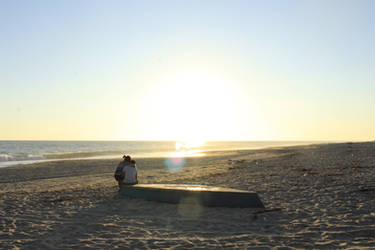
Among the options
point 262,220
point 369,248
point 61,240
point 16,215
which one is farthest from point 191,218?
point 16,215

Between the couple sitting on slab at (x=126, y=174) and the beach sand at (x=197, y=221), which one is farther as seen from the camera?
the couple sitting on slab at (x=126, y=174)

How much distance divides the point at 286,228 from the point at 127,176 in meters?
7.32

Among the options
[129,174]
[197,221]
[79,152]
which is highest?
[129,174]

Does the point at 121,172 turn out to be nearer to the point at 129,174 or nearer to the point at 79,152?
the point at 129,174

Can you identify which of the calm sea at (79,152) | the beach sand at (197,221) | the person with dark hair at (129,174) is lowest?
the calm sea at (79,152)

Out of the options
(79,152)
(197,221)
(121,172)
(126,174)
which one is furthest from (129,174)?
(79,152)

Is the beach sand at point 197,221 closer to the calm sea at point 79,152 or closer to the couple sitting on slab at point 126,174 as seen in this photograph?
the couple sitting on slab at point 126,174

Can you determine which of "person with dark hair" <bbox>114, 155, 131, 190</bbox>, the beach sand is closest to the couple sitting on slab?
"person with dark hair" <bbox>114, 155, 131, 190</bbox>

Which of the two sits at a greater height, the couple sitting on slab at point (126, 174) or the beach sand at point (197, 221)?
the couple sitting on slab at point (126, 174)

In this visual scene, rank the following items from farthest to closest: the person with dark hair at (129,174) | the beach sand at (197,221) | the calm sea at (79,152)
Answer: the calm sea at (79,152) < the person with dark hair at (129,174) < the beach sand at (197,221)

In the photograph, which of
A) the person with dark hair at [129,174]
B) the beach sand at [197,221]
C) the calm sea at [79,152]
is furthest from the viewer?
the calm sea at [79,152]

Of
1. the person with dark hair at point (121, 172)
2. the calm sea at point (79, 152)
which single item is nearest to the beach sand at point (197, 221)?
the person with dark hair at point (121, 172)

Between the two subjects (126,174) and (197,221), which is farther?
(126,174)

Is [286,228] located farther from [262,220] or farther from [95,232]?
[95,232]
